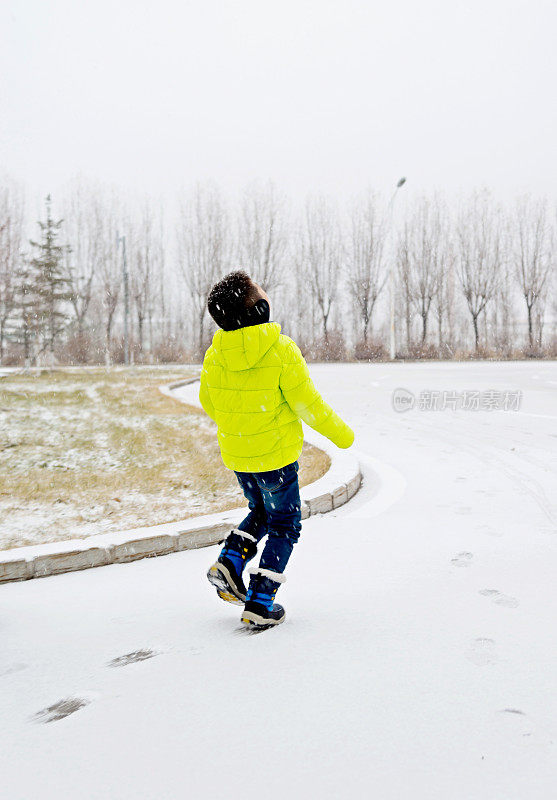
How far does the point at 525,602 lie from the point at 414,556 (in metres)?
0.79

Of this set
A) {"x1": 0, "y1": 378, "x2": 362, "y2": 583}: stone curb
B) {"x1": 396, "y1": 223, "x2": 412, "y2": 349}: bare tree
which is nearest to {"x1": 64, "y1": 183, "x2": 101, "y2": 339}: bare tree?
{"x1": 396, "y1": 223, "x2": 412, "y2": 349}: bare tree

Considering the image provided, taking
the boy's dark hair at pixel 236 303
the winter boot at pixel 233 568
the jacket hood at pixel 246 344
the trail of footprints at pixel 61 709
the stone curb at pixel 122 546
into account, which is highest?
the boy's dark hair at pixel 236 303

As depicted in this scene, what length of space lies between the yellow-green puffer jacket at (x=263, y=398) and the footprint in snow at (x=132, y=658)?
0.83 m

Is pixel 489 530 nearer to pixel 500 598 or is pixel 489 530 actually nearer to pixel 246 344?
pixel 500 598

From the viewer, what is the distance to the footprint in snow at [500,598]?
275cm

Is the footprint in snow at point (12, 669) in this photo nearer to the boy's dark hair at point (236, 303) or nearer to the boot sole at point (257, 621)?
the boot sole at point (257, 621)

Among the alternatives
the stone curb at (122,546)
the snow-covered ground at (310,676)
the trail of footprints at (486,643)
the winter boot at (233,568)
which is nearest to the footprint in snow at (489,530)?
the snow-covered ground at (310,676)

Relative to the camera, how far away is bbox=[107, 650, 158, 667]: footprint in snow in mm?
2318

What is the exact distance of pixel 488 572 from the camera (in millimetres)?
3164

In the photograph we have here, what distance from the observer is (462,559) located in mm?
3377

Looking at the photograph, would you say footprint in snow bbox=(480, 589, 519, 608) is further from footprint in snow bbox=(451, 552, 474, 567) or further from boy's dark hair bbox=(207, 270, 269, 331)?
boy's dark hair bbox=(207, 270, 269, 331)

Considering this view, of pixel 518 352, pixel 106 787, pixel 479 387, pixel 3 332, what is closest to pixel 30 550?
pixel 106 787

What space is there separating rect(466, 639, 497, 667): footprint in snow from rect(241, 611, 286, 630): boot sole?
811 mm

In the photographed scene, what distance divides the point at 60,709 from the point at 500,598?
1965 mm
